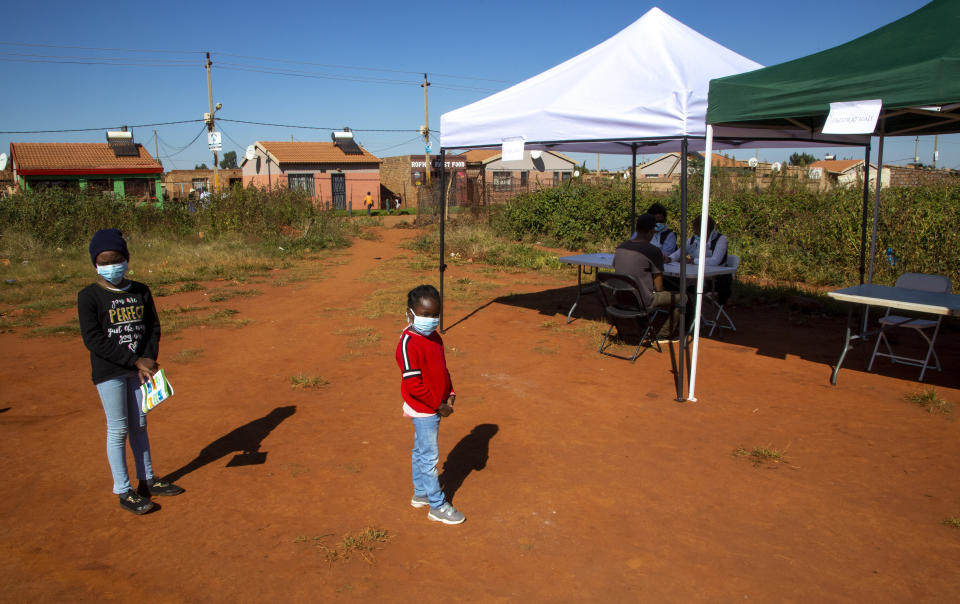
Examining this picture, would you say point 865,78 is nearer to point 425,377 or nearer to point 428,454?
point 425,377

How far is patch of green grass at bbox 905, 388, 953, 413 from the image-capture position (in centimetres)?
511

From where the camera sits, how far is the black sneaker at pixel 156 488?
374cm

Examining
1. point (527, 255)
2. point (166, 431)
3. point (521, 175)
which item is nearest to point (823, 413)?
point (166, 431)

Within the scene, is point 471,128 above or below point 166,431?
above

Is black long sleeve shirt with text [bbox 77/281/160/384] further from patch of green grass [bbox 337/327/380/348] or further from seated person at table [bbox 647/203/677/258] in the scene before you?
seated person at table [bbox 647/203/677/258]

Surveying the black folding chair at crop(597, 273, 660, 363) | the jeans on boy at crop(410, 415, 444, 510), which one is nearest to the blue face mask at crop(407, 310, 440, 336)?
the jeans on boy at crop(410, 415, 444, 510)

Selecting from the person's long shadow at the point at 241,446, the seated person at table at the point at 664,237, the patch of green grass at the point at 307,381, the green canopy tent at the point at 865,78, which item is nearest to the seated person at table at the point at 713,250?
the seated person at table at the point at 664,237

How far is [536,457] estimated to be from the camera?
4.37 meters

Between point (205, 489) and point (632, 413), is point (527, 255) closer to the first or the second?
A: point (632, 413)

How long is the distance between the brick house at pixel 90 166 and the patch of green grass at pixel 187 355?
31768mm

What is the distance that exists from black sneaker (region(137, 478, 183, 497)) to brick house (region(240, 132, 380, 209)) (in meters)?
36.7

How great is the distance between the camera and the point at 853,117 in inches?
172

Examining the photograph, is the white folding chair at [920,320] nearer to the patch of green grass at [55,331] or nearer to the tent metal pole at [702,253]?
the tent metal pole at [702,253]

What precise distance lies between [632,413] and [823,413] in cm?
158
